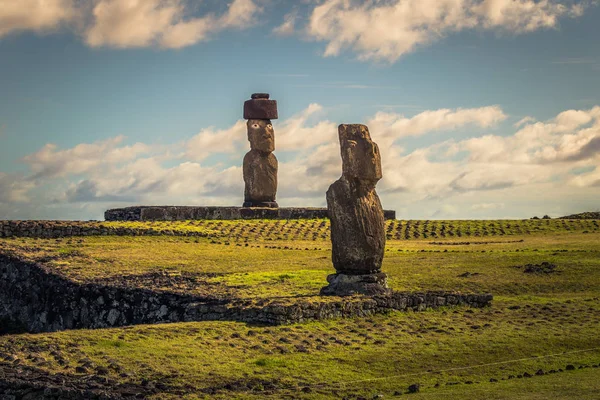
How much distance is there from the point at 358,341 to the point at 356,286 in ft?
15.5

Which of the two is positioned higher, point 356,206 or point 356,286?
point 356,206

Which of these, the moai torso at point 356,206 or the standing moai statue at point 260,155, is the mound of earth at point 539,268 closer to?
the moai torso at point 356,206

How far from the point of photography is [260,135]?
5472cm

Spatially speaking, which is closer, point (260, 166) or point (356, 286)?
point (356, 286)

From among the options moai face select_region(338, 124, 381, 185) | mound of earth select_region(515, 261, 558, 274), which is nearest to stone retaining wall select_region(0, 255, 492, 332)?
moai face select_region(338, 124, 381, 185)

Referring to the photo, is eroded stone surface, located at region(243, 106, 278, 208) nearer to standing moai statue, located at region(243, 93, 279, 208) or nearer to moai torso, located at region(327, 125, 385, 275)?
standing moai statue, located at region(243, 93, 279, 208)

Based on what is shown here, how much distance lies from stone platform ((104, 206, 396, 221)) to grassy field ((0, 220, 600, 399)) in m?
15.1

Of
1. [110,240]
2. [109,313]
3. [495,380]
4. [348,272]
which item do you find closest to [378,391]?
[495,380]

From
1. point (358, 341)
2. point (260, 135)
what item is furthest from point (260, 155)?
point (358, 341)

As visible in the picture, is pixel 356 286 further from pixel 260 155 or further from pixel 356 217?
pixel 260 155

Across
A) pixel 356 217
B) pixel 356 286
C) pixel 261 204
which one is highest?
pixel 261 204

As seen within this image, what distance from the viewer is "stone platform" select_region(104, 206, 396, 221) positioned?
53312 millimetres

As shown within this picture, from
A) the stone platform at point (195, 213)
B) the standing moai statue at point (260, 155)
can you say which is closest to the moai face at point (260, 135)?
the standing moai statue at point (260, 155)

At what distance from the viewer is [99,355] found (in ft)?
63.6
